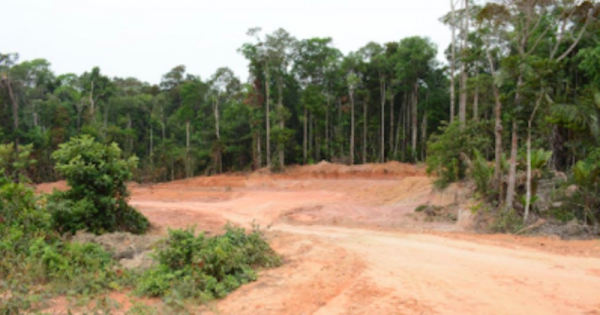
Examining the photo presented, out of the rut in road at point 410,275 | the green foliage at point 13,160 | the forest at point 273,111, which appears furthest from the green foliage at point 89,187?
the forest at point 273,111

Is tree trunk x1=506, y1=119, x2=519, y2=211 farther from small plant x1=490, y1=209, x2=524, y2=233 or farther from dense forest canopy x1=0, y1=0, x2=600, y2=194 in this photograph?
dense forest canopy x1=0, y1=0, x2=600, y2=194

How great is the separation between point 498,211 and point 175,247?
904cm

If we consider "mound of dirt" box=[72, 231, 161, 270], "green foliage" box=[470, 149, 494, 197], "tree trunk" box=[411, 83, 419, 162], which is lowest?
"mound of dirt" box=[72, 231, 161, 270]

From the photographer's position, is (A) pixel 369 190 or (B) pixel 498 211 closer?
(B) pixel 498 211

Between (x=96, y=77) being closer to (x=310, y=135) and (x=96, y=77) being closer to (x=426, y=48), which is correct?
(x=310, y=135)

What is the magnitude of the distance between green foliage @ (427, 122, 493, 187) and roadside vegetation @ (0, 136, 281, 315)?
31.9ft

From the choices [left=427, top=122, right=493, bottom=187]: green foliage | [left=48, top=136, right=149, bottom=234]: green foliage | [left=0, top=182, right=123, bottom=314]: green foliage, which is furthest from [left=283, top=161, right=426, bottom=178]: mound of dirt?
[left=0, top=182, right=123, bottom=314]: green foliage

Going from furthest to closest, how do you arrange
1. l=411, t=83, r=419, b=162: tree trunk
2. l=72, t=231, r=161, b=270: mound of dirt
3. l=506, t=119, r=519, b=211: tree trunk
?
l=411, t=83, r=419, b=162: tree trunk
l=506, t=119, r=519, b=211: tree trunk
l=72, t=231, r=161, b=270: mound of dirt

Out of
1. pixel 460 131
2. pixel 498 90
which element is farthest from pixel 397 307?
pixel 460 131

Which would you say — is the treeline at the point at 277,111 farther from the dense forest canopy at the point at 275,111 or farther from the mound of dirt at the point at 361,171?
the mound of dirt at the point at 361,171

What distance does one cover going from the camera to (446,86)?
3591 cm

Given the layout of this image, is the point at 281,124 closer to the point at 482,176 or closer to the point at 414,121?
the point at 414,121

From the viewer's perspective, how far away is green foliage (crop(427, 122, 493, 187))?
47.9ft

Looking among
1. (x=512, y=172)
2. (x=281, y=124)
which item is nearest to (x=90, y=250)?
(x=512, y=172)
